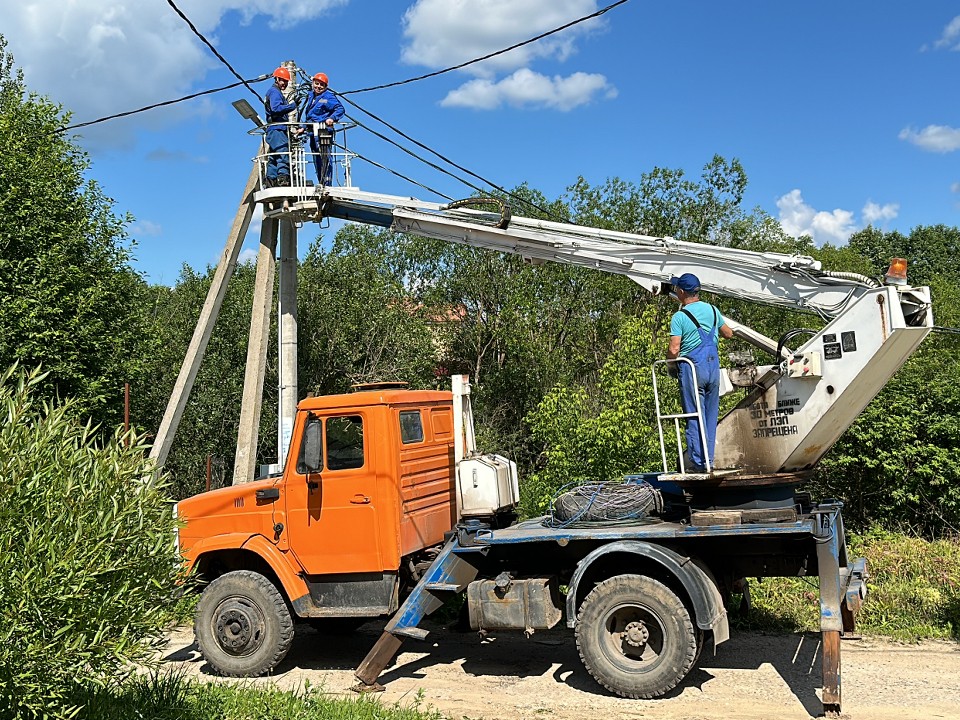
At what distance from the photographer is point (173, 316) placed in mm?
28281

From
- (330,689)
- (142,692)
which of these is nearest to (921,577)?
(330,689)

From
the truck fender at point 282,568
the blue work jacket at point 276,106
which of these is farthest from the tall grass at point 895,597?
the blue work jacket at point 276,106

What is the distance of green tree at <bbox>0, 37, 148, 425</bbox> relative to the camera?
15172 millimetres

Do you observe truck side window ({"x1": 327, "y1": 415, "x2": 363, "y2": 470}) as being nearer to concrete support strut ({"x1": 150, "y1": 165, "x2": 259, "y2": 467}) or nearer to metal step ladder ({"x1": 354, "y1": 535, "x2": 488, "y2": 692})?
metal step ladder ({"x1": 354, "y1": 535, "x2": 488, "y2": 692})

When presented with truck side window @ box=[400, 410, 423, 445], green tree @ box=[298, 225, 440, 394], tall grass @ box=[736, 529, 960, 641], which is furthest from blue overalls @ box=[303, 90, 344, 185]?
green tree @ box=[298, 225, 440, 394]

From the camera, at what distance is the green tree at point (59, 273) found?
1517cm

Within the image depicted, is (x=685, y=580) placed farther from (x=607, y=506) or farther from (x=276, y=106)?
(x=276, y=106)

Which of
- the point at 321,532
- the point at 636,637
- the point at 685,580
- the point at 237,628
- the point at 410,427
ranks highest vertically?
the point at 410,427

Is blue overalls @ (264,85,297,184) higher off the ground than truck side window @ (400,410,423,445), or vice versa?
blue overalls @ (264,85,297,184)

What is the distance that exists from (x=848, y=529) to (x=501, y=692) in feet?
24.3

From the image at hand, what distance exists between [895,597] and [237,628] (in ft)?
22.3

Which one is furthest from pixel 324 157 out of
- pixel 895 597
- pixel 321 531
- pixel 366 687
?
pixel 895 597

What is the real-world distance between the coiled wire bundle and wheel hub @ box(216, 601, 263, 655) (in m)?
2.94

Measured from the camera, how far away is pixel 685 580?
7477 mm
